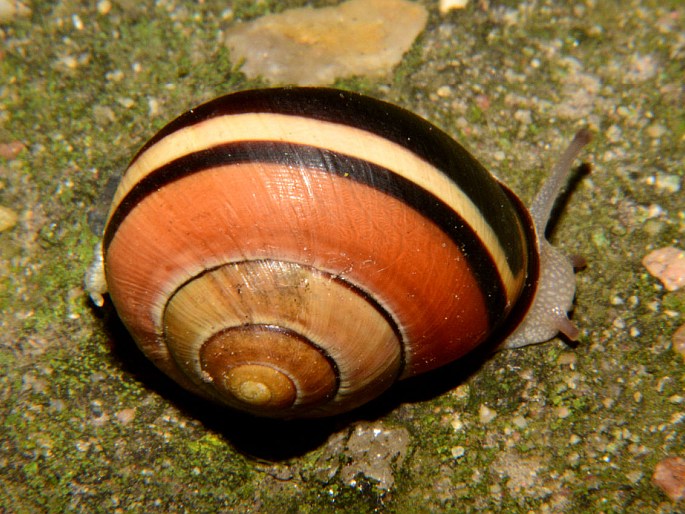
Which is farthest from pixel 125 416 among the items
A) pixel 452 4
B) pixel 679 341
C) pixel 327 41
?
pixel 452 4

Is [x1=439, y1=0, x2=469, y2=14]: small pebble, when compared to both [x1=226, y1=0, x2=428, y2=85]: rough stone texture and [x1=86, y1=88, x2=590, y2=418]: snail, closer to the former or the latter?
[x1=226, y1=0, x2=428, y2=85]: rough stone texture

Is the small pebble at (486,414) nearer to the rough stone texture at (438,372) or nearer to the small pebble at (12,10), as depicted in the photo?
the rough stone texture at (438,372)

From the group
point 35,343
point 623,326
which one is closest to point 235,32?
point 35,343

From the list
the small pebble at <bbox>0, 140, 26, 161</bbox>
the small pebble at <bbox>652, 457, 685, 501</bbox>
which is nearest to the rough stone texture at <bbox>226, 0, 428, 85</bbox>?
the small pebble at <bbox>0, 140, 26, 161</bbox>

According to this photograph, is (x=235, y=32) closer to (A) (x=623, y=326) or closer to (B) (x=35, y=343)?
(B) (x=35, y=343)

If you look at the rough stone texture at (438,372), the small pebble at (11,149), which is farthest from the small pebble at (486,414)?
the small pebble at (11,149)
